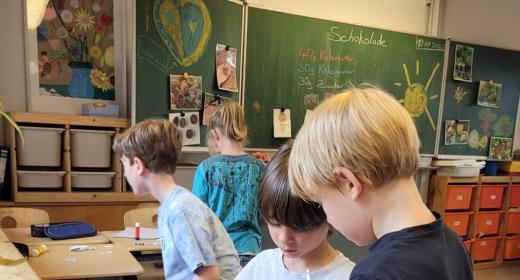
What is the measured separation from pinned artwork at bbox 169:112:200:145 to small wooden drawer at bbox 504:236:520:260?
3413 millimetres

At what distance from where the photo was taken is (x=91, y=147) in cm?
260

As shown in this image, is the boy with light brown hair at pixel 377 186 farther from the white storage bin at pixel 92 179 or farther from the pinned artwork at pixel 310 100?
the pinned artwork at pixel 310 100

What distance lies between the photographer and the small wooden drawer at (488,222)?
3939mm

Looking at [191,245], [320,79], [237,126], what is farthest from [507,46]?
[191,245]

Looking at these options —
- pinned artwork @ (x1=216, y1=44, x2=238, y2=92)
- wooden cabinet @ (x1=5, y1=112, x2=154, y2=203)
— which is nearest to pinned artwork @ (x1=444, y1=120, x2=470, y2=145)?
pinned artwork @ (x1=216, y1=44, x2=238, y2=92)

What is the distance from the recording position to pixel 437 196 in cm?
387

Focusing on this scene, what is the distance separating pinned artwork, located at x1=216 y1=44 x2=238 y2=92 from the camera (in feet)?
9.24

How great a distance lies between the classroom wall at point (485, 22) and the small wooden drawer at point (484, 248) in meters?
1.30

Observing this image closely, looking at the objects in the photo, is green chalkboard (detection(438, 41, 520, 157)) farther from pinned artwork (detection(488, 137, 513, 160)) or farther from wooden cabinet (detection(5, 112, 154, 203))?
wooden cabinet (detection(5, 112, 154, 203))

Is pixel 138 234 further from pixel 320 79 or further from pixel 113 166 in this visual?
pixel 320 79

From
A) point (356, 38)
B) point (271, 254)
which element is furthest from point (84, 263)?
point (356, 38)

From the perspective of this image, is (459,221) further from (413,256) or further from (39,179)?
(413,256)

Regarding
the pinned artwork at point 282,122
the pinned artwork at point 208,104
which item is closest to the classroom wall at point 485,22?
the pinned artwork at point 282,122

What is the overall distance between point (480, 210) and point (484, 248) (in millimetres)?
394
